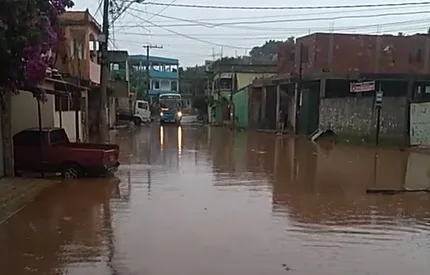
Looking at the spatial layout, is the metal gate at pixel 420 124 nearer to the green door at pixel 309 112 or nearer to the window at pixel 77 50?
the green door at pixel 309 112

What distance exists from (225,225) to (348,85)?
32.4m

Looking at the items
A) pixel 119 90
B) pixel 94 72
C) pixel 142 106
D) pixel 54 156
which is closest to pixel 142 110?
pixel 142 106

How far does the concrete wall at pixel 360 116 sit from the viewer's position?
97.8 feet

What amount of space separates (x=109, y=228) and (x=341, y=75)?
30.5 meters

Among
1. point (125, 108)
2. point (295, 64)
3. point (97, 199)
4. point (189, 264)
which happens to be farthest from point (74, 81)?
point (125, 108)

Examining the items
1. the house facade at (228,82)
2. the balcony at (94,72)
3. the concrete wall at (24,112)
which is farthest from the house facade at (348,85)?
the concrete wall at (24,112)

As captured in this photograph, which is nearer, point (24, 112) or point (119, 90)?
point (24, 112)

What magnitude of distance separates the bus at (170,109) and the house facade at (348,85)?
44.0 feet

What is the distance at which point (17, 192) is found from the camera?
14.3 m

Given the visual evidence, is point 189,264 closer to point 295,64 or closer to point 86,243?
point 86,243

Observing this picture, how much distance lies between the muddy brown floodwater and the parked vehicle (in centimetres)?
4185

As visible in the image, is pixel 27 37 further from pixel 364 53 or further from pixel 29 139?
pixel 364 53

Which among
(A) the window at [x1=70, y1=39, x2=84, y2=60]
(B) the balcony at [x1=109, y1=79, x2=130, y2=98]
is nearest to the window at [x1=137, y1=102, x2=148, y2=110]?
(B) the balcony at [x1=109, y1=79, x2=130, y2=98]

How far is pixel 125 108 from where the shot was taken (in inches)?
2559
